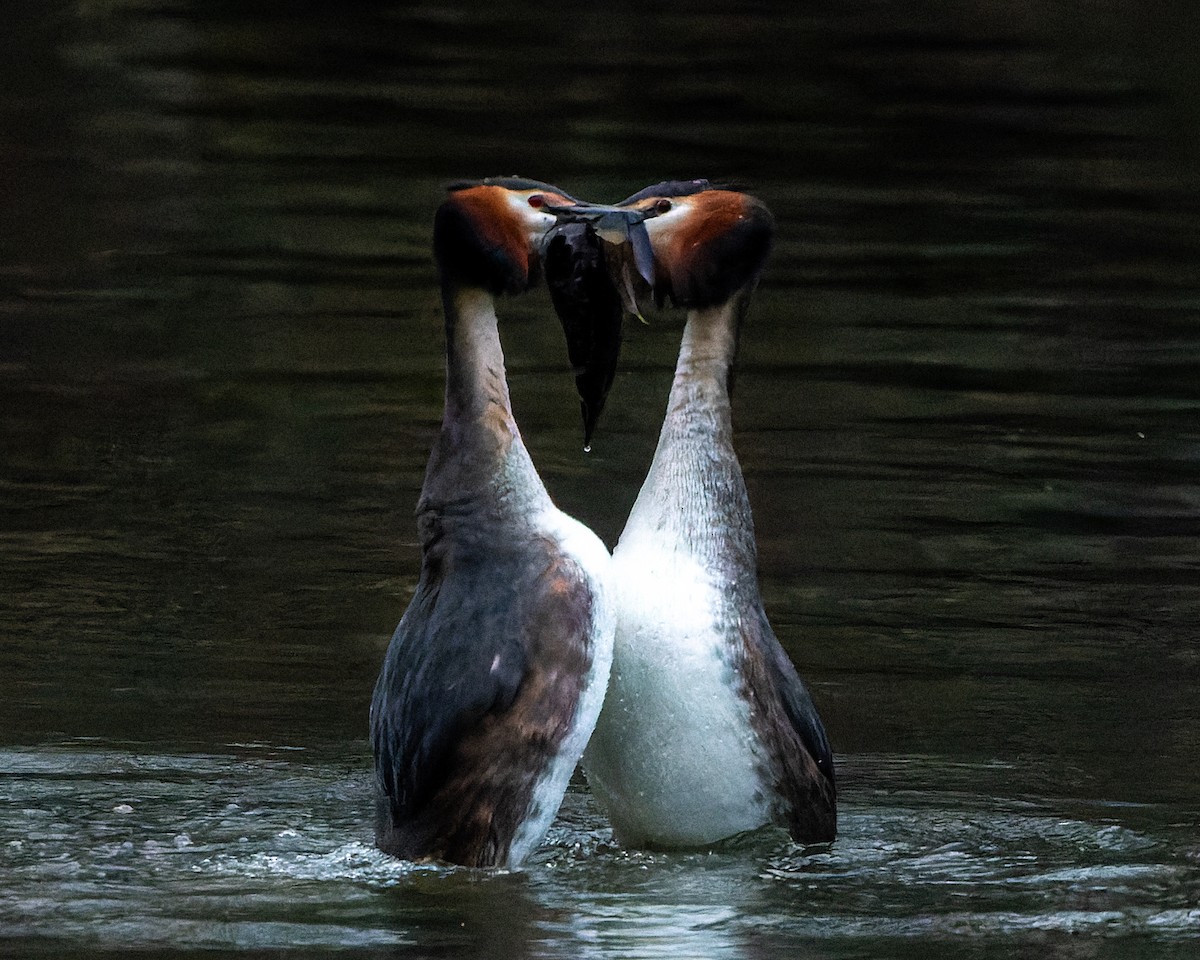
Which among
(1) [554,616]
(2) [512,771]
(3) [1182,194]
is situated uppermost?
(3) [1182,194]

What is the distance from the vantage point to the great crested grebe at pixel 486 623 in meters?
5.38

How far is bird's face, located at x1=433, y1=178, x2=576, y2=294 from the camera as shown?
5.61 meters

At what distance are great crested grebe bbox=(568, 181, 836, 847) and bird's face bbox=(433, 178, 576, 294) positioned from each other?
0.23 meters

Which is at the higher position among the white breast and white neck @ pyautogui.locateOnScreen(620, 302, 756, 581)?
white neck @ pyautogui.locateOnScreen(620, 302, 756, 581)

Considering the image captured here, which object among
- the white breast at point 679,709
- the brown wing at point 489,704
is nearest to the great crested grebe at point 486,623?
the brown wing at point 489,704

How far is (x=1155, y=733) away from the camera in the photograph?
7.14 metres

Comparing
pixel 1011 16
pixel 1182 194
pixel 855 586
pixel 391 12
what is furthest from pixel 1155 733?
pixel 391 12

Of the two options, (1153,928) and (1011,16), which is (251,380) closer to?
(1011,16)

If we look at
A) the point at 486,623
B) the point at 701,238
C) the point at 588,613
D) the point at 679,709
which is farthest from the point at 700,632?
the point at 701,238

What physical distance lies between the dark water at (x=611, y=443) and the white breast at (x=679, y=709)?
13 cm

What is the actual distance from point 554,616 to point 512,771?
0.37m

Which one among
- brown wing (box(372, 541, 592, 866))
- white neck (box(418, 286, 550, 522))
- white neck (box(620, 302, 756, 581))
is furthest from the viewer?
white neck (box(620, 302, 756, 581))

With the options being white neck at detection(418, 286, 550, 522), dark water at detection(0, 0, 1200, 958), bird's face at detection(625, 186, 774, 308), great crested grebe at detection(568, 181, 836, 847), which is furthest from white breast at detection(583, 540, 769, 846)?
bird's face at detection(625, 186, 774, 308)

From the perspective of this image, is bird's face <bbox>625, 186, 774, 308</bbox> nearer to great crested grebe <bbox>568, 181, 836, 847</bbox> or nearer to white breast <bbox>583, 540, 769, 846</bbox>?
great crested grebe <bbox>568, 181, 836, 847</bbox>
